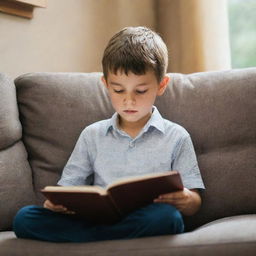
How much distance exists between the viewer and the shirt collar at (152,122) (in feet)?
5.93

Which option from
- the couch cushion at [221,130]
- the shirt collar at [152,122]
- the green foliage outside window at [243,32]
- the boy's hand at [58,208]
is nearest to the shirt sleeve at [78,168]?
the shirt collar at [152,122]

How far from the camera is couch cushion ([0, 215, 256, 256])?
1.33 m

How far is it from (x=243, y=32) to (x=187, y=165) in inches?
56.2

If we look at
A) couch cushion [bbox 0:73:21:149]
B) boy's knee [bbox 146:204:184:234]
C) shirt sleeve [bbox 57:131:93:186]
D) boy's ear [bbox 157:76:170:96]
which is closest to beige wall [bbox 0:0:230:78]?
couch cushion [bbox 0:73:21:149]

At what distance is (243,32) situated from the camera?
293 centimetres

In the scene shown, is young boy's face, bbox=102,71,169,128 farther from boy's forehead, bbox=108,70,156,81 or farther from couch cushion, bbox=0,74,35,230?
couch cushion, bbox=0,74,35,230

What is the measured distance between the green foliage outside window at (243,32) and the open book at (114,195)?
1.65m

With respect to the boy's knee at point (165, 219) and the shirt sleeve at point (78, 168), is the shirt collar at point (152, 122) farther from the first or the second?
the boy's knee at point (165, 219)

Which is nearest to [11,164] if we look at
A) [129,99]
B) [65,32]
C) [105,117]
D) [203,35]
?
[105,117]

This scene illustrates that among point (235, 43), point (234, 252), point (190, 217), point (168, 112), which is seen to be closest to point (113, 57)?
point (168, 112)

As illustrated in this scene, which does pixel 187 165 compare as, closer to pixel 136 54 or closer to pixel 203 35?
pixel 136 54

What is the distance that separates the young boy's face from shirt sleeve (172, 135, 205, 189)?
17 cm

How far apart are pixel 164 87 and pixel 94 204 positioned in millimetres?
598

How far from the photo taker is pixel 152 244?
1367mm
